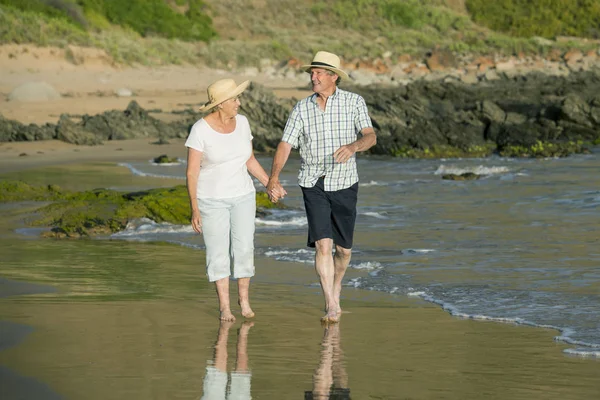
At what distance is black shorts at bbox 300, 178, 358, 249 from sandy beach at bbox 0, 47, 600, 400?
585mm

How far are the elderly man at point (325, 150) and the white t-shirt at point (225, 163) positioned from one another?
213 millimetres

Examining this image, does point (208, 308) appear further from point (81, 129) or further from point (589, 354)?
point (81, 129)

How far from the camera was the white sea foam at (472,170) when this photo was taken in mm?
21219

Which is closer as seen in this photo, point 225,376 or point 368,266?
point 225,376

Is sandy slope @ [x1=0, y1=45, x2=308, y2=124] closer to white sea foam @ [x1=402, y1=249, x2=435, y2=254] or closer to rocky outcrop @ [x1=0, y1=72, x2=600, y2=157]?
rocky outcrop @ [x1=0, y1=72, x2=600, y2=157]

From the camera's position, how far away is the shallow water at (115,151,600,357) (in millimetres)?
8883

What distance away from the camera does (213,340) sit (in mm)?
7488

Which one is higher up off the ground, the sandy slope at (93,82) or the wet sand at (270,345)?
the sandy slope at (93,82)

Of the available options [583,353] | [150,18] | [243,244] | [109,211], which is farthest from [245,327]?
[150,18]

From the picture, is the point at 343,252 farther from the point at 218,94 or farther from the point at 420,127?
the point at 420,127

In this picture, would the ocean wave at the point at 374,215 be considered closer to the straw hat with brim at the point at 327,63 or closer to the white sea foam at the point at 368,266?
the white sea foam at the point at 368,266

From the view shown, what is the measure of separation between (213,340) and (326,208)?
140 cm

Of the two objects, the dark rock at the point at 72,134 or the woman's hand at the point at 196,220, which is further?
the dark rock at the point at 72,134

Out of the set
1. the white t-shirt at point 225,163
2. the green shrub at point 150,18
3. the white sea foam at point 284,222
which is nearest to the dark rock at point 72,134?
the white sea foam at point 284,222
